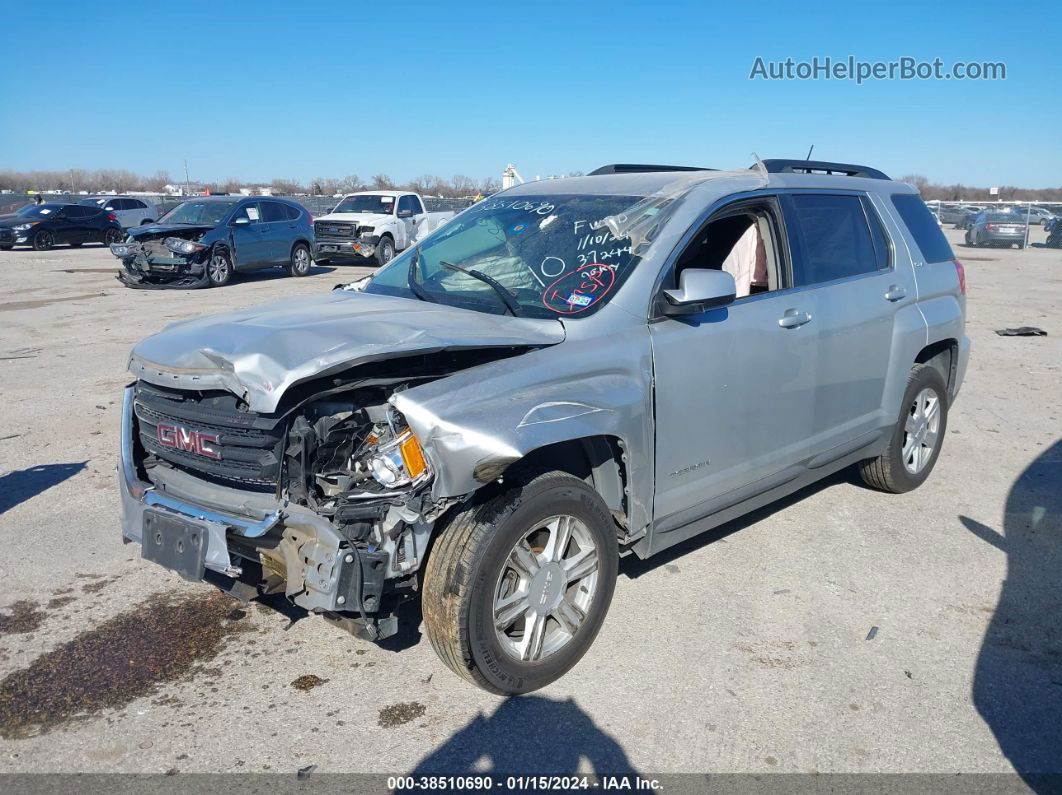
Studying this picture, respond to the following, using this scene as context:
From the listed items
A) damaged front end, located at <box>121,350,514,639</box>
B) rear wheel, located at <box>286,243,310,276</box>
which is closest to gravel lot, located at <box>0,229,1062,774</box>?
damaged front end, located at <box>121,350,514,639</box>

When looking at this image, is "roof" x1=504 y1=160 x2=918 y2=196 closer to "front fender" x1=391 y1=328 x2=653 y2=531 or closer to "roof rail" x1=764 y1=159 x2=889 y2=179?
"roof rail" x1=764 y1=159 x2=889 y2=179

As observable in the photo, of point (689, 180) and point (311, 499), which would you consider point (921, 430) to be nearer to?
point (689, 180)

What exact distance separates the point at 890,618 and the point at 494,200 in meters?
3.06

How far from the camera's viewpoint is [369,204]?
23.0 metres

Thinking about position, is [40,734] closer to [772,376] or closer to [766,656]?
[766,656]

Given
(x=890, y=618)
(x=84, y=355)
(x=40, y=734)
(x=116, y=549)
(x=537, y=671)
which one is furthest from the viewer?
(x=84, y=355)

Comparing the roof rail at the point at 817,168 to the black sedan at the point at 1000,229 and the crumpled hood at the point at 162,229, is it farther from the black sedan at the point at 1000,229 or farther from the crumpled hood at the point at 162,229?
the black sedan at the point at 1000,229

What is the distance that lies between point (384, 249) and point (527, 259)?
1874 cm

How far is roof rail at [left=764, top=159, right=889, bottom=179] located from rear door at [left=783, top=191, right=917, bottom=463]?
22 centimetres

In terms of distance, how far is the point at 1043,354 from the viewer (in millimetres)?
10641

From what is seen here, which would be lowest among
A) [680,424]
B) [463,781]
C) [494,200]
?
[463,781]

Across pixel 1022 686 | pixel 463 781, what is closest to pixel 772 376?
pixel 1022 686

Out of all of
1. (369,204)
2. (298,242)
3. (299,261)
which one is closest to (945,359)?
(298,242)

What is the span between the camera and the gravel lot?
3.17m
